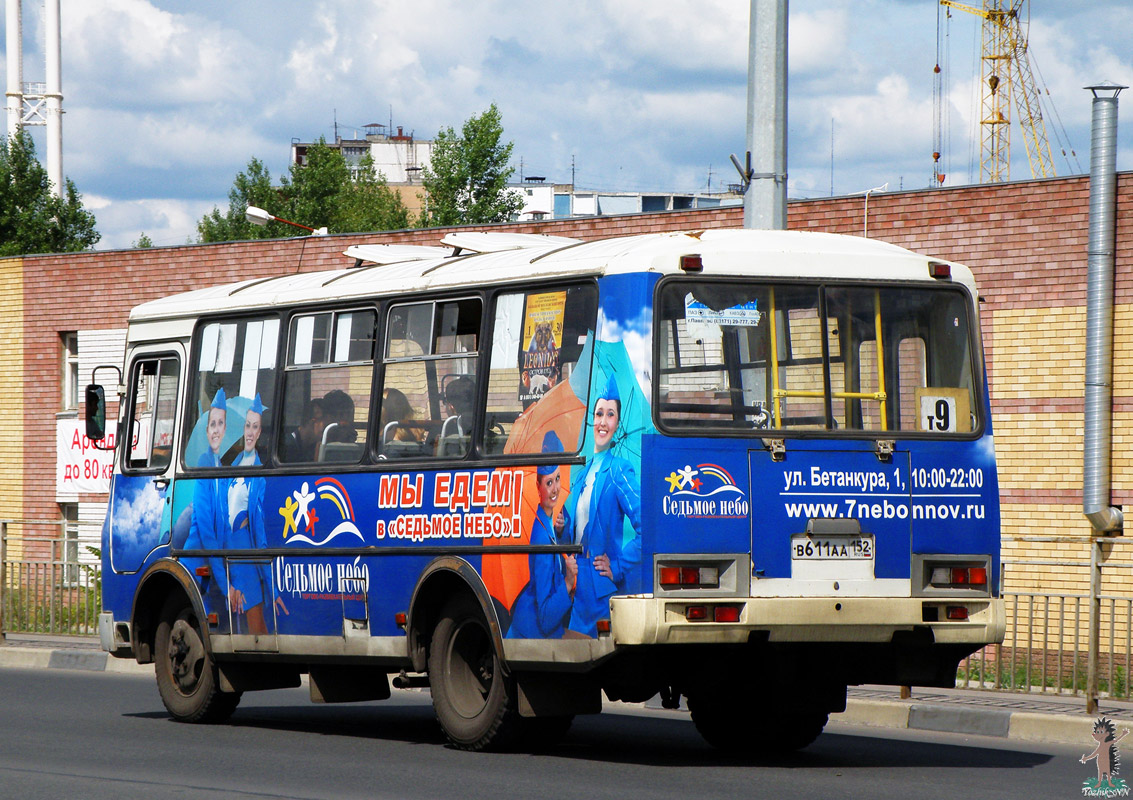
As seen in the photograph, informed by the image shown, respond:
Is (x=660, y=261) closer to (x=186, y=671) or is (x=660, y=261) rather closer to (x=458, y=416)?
(x=458, y=416)

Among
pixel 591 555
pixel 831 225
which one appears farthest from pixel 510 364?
pixel 831 225

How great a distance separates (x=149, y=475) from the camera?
42.5 ft

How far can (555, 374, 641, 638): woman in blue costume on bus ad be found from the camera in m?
9.00

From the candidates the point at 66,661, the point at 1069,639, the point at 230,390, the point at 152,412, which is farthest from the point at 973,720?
the point at 66,661

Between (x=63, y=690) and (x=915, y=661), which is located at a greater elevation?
(x=915, y=661)

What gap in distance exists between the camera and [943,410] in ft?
32.4

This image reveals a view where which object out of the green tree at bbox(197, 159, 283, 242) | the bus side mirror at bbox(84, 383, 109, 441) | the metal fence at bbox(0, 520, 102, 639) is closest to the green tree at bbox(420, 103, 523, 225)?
the green tree at bbox(197, 159, 283, 242)

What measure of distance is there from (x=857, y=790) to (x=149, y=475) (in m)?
6.38

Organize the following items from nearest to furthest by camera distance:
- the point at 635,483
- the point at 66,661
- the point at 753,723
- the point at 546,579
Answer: the point at 635,483
the point at 546,579
the point at 753,723
the point at 66,661

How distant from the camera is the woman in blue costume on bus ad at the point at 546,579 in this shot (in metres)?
9.41

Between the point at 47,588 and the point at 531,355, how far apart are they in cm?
1189

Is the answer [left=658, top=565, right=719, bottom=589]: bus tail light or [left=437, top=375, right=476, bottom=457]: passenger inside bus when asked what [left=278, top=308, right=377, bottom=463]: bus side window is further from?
[left=658, top=565, right=719, bottom=589]: bus tail light

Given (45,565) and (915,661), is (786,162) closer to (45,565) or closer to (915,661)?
(915,661)

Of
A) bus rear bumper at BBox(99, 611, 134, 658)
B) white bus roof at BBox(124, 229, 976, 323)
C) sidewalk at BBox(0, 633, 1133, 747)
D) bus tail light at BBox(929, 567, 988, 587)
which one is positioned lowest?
sidewalk at BBox(0, 633, 1133, 747)
